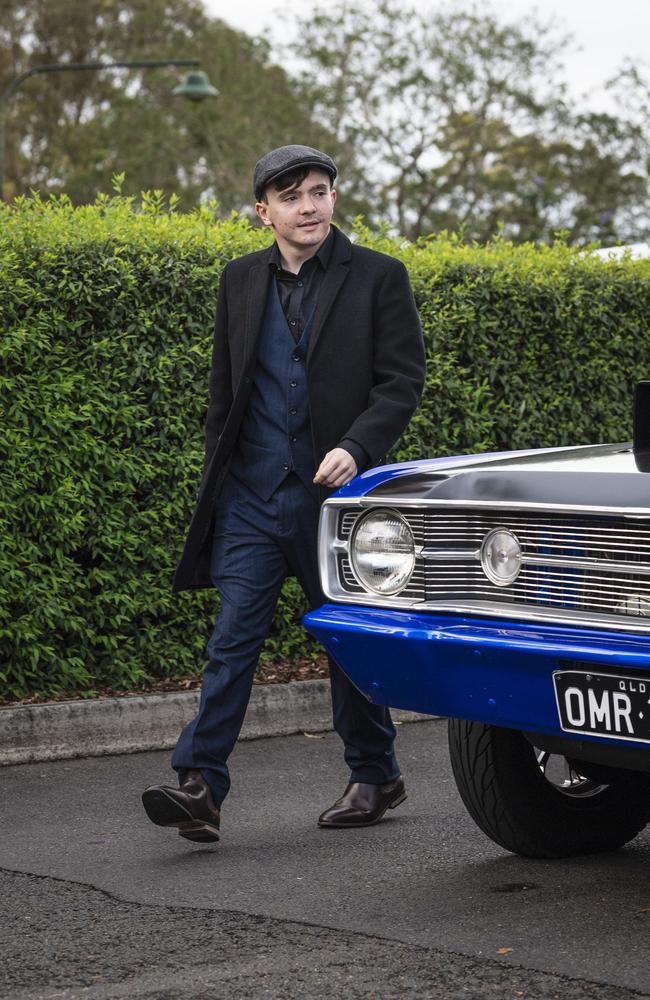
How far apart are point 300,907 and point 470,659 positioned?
875mm

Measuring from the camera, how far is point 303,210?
4.60 m

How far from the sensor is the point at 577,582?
3.35m

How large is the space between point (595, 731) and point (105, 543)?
3.58m

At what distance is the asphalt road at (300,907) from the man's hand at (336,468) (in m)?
1.08

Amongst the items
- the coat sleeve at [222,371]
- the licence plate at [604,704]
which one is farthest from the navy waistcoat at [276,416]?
the licence plate at [604,704]

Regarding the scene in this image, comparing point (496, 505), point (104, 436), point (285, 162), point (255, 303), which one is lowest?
point (496, 505)

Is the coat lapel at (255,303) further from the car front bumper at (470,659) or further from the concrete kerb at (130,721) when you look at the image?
the concrete kerb at (130,721)

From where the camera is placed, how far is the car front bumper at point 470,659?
3250 millimetres

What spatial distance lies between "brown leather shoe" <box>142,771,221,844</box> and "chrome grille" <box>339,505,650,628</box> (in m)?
0.97

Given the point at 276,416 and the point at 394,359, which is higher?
the point at 394,359

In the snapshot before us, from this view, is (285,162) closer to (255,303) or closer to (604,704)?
(255,303)

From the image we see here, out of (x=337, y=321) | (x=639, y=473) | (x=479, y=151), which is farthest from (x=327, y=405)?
(x=479, y=151)

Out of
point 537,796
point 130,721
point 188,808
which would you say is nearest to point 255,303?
point 188,808

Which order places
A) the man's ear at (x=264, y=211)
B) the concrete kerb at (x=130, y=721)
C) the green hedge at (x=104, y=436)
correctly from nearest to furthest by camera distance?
the man's ear at (x=264, y=211)
the concrete kerb at (x=130, y=721)
the green hedge at (x=104, y=436)
